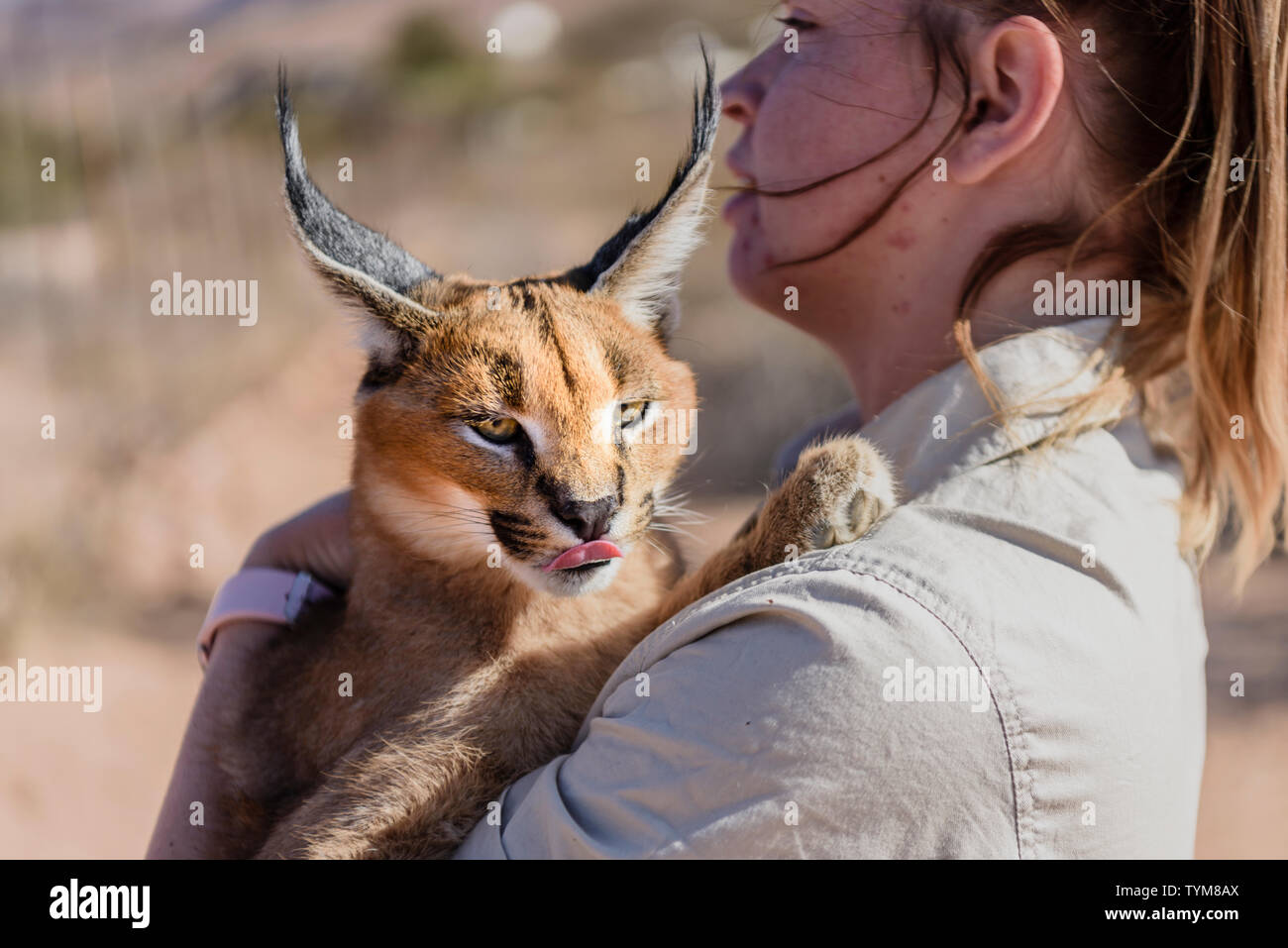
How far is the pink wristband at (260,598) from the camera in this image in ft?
9.76

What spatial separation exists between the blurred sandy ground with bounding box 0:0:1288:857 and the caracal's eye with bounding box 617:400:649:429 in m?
4.14

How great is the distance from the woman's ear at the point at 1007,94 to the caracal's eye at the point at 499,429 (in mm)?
1090

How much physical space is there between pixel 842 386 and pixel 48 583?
7.84 meters

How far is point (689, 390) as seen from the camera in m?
2.87

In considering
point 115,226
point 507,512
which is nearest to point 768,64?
point 507,512

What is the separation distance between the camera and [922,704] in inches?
65.6

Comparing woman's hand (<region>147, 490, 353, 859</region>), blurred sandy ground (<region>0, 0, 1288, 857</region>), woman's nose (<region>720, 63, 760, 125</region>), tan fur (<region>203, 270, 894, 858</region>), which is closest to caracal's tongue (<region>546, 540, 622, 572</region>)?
tan fur (<region>203, 270, 894, 858</region>)

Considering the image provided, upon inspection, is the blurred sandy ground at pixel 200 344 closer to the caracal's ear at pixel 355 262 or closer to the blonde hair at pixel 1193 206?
the caracal's ear at pixel 355 262

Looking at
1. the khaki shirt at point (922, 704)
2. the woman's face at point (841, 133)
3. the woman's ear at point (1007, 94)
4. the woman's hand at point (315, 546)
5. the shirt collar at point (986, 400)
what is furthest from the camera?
the woman's hand at point (315, 546)

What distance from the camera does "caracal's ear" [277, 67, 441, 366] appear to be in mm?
2408

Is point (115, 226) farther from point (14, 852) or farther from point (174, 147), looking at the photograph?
point (14, 852)

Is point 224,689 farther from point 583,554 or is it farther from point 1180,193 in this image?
point 1180,193

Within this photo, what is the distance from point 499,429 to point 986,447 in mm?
1032

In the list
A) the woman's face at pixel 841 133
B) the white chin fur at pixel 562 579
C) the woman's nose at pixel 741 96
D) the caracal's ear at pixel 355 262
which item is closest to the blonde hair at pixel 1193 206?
the woman's face at pixel 841 133
